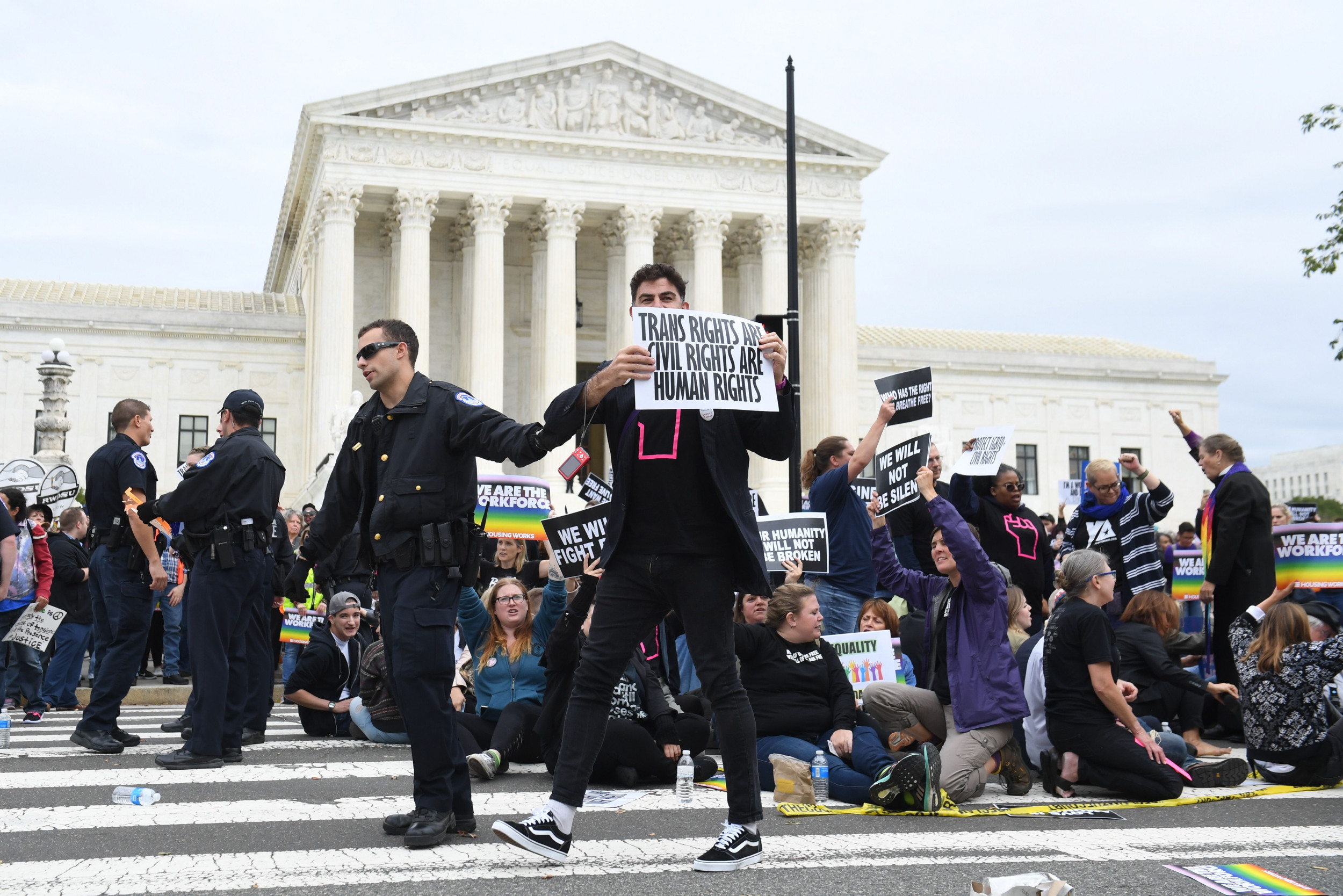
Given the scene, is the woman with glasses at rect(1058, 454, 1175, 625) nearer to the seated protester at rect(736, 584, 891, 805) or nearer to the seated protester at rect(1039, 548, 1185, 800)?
the seated protester at rect(1039, 548, 1185, 800)

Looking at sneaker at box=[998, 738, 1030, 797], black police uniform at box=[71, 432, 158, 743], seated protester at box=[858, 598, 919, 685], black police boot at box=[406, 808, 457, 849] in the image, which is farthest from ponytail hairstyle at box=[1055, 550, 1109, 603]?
black police uniform at box=[71, 432, 158, 743]

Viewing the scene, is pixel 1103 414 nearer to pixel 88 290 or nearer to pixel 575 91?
pixel 575 91

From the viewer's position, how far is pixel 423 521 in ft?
18.5

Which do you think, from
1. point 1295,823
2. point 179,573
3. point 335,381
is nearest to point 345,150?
point 335,381

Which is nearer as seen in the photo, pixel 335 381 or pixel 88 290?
pixel 335 381

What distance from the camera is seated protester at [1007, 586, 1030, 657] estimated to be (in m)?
8.76

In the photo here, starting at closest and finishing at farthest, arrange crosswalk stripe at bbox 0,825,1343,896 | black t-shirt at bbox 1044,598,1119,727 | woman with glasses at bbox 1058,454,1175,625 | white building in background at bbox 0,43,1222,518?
1. crosswalk stripe at bbox 0,825,1343,896
2. black t-shirt at bbox 1044,598,1119,727
3. woman with glasses at bbox 1058,454,1175,625
4. white building in background at bbox 0,43,1222,518

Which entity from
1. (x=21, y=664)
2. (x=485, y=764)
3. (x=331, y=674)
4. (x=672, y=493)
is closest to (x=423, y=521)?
(x=672, y=493)

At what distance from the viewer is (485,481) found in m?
13.2

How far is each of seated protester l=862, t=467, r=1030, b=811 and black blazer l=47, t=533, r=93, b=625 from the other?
8.76 metres

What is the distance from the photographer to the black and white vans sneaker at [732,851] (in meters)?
4.99

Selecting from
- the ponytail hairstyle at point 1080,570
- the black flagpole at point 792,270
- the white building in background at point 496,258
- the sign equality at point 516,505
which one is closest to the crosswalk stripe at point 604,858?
the ponytail hairstyle at point 1080,570

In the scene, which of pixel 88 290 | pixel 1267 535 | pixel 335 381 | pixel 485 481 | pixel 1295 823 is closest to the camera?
pixel 1295 823

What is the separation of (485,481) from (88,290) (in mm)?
41513
